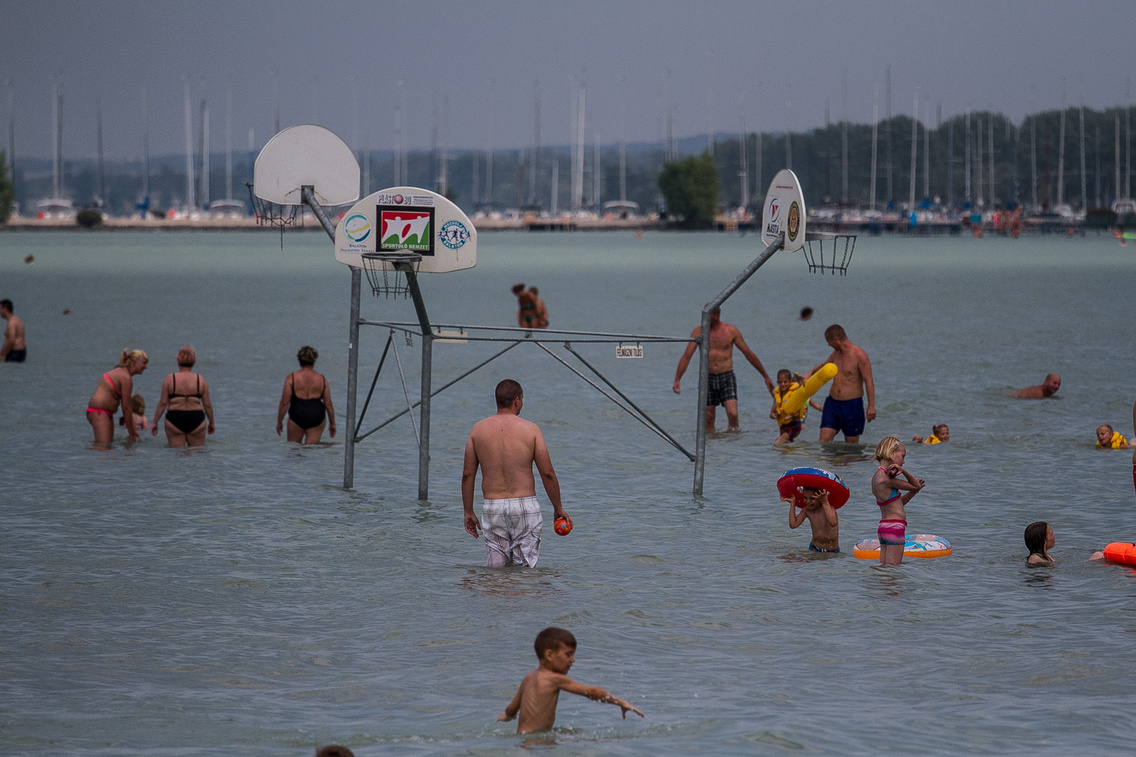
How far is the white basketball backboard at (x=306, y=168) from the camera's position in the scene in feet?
44.5

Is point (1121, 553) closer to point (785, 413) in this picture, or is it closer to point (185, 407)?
point (785, 413)

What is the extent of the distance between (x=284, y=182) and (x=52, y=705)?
21.6 ft

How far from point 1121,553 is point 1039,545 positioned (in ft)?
2.20

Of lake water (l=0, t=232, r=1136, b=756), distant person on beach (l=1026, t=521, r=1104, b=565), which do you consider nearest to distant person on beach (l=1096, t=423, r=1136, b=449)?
lake water (l=0, t=232, r=1136, b=756)

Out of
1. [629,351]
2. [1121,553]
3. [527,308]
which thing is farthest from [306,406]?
[527,308]

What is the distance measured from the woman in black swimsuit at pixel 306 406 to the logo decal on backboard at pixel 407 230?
16.5 ft

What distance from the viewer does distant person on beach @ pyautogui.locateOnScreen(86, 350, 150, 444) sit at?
17.0 meters

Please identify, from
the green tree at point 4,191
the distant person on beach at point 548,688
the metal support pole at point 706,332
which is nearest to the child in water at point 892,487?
→ the metal support pole at point 706,332

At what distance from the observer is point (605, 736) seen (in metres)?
7.82

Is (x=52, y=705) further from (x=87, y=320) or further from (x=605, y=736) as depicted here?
(x=87, y=320)

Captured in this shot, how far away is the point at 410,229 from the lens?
12555 millimetres

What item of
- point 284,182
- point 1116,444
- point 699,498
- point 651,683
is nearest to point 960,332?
point 1116,444

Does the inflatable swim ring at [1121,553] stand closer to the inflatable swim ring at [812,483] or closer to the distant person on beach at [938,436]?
the inflatable swim ring at [812,483]

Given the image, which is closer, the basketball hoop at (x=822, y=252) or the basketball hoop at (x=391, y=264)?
the basketball hoop at (x=822, y=252)
